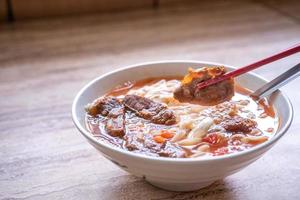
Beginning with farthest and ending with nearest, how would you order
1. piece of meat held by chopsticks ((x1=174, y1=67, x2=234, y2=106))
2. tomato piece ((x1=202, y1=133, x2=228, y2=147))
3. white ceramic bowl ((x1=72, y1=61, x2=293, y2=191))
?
piece of meat held by chopsticks ((x1=174, y1=67, x2=234, y2=106)) < tomato piece ((x1=202, y1=133, x2=228, y2=147)) < white ceramic bowl ((x1=72, y1=61, x2=293, y2=191))

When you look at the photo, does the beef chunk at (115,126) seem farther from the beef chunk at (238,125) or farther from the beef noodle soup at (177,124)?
the beef chunk at (238,125)

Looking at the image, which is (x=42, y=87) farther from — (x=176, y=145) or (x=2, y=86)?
(x=176, y=145)

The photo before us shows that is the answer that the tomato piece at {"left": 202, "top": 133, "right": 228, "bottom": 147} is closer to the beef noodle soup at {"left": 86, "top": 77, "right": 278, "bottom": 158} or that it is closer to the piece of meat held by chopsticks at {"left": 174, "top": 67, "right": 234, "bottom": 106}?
the beef noodle soup at {"left": 86, "top": 77, "right": 278, "bottom": 158}

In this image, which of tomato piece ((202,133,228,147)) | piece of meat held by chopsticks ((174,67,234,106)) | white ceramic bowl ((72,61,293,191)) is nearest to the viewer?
white ceramic bowl ((72,61,293,191))

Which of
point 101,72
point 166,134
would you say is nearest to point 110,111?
point 166,134

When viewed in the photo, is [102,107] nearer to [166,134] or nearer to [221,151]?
[166,134]

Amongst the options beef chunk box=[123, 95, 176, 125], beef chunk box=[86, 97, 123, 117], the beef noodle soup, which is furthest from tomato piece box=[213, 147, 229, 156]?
beef chunk box=[86, 97, 123, 117]
